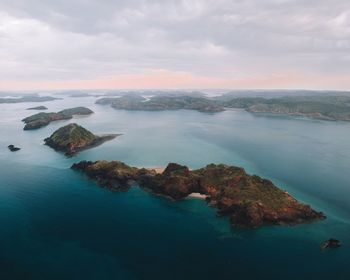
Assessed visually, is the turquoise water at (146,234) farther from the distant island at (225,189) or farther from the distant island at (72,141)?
the distant island at (72,141)

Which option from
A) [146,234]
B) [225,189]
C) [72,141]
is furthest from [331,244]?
[72,141]

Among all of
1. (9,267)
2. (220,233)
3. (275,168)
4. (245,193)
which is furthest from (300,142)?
(9,267)

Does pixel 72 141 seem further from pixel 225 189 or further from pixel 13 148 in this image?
pixel 225 189

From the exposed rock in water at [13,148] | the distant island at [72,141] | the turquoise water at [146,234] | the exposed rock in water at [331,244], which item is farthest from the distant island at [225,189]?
the exposed rock in water at [13,148]

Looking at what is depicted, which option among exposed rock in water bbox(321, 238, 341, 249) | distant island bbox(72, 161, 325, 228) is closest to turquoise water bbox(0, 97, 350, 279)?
exposed rock in water bbox(321, 238, 341, 249)

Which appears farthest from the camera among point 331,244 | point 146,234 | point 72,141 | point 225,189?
point 72,141

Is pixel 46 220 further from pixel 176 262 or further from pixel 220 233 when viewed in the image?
pixel 220 233

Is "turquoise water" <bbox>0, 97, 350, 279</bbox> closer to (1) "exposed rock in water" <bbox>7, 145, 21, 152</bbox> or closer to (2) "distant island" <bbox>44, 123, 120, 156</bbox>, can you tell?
(2) "distant island" <bbox>44, 123, 120, 156</bbox>
